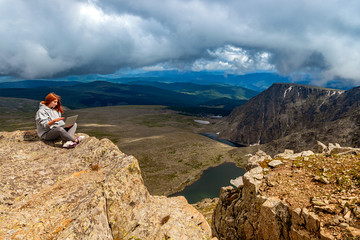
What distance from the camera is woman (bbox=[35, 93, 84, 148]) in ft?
49.0

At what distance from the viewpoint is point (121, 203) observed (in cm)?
1076

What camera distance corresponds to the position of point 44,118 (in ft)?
49.0

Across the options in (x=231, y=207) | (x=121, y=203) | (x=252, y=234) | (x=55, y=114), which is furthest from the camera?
(x=231, y=207)

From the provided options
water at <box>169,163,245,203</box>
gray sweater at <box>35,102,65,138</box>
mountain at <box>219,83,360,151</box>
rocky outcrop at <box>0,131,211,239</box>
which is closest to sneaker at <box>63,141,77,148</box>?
rocky outcrop at <box>0,131,211,239</box>

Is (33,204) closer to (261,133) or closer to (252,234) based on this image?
(252,234)

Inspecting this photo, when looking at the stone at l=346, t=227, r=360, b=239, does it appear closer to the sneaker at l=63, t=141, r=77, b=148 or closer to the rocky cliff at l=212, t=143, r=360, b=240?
the rocky cliff at l=212, t=143, r=360, b=240

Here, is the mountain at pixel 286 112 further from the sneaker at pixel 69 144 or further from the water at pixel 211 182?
the sneaker at pixel 69 144

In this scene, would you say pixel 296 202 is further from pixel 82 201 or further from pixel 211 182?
pixel 211 182

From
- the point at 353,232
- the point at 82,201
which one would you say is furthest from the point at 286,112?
the point at 82,201

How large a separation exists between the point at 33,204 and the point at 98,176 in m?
3.45

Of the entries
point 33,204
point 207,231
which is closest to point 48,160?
point 33,204

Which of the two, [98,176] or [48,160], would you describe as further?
[48,160]

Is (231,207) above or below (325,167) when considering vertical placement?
below

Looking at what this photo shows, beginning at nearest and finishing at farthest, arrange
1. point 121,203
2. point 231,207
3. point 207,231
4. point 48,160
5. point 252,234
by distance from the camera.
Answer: point 121,203, point 207,231, point 48,160, point 252,234, point 231,207
